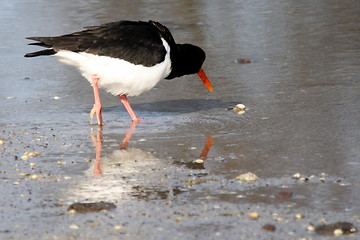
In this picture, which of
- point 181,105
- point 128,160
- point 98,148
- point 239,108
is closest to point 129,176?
point 128,160

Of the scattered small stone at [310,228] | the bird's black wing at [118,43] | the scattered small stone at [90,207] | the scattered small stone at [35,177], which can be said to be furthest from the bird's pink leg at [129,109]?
the scattered small stone at [310,228]

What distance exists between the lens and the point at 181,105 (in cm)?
696

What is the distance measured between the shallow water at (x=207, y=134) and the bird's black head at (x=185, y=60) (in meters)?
0.28

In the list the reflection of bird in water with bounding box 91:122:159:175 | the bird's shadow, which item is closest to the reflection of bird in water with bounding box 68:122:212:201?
the reflection of bird in water with bounding box 91:122:159:175

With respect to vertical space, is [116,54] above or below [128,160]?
above

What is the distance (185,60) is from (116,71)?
0.87 meters

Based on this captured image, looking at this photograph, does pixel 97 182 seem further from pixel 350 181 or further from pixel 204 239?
pixel 350 181

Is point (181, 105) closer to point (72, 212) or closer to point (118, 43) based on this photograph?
point (118, 43)

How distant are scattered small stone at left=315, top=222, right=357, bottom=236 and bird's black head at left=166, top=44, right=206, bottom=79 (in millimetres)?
3311

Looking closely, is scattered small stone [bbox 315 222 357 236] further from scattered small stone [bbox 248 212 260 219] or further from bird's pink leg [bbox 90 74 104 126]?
bird's pink leg [bbox 90 74 104 126]

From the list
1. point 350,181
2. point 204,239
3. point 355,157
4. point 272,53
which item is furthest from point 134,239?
point 272,53

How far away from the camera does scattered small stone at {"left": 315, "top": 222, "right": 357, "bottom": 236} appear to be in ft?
12.1

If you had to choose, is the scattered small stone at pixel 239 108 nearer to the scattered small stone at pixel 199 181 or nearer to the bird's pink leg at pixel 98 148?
the bird's pink leg at pixel 98 148

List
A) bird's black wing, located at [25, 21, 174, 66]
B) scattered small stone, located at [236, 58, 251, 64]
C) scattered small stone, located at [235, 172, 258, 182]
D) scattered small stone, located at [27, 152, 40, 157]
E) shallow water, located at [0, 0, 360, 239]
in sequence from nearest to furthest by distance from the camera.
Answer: shallow water, located at [0, 0, 360, 239], scattered small stone, located at [235, 172, 258, 182], scattered small stone, located at [27, 152, 40, 157], bird's black wing, located at [25, 21, 174, 66], scattered small stone, located at [236, 58, 251, 64]
